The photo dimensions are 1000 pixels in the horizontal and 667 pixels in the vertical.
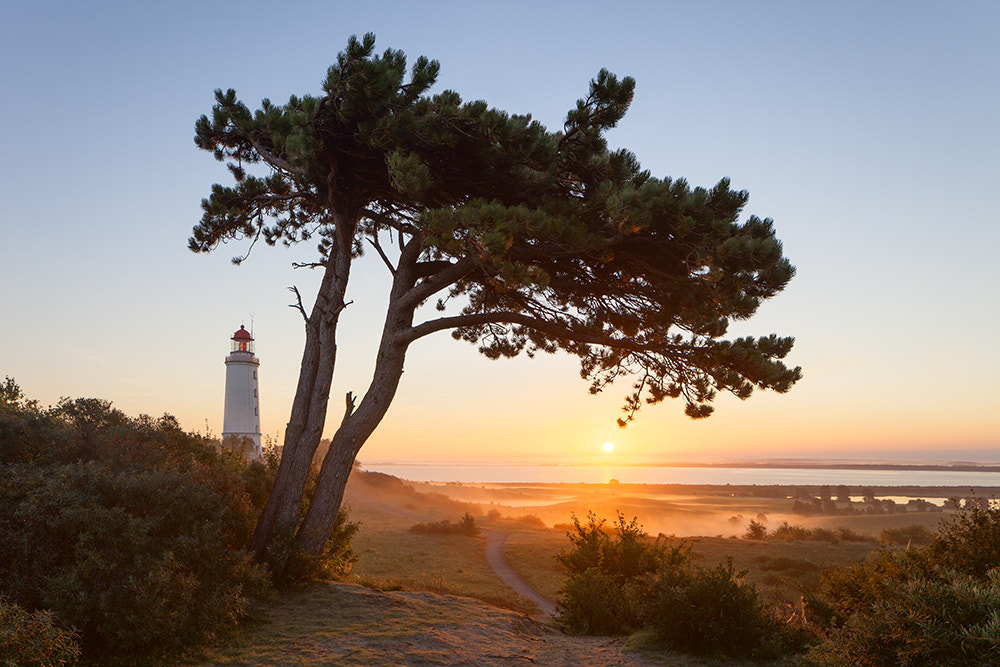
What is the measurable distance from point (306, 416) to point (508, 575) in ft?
43.9

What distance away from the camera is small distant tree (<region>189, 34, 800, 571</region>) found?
11023 millimetres

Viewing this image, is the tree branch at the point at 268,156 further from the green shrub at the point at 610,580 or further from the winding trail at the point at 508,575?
the winding trail at the point at 508,575

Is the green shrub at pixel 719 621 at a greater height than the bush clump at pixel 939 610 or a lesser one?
lesser

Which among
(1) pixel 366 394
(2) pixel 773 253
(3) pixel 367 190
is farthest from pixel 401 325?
(2) pixel 773 253

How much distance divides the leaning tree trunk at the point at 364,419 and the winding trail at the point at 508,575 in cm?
583

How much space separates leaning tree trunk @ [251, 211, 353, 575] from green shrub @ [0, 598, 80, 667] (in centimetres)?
526

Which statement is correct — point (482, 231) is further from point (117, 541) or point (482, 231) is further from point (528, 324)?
point (117, 541)

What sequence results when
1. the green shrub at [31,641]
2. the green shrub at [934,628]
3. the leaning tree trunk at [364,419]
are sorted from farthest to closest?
the leaning tree trunk at [364,419] < the green shrub at [31,641] < the green shrub at [934,628]

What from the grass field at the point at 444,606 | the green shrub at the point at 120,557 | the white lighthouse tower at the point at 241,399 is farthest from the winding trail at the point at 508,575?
the white lighthouse tower at the point at 241,399

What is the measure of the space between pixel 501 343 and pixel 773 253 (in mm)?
7841

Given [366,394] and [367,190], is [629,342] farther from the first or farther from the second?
[367,190]

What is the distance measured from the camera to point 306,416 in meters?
13.5

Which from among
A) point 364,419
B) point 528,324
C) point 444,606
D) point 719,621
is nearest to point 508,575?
point 444,606

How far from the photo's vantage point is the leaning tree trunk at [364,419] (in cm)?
1265
